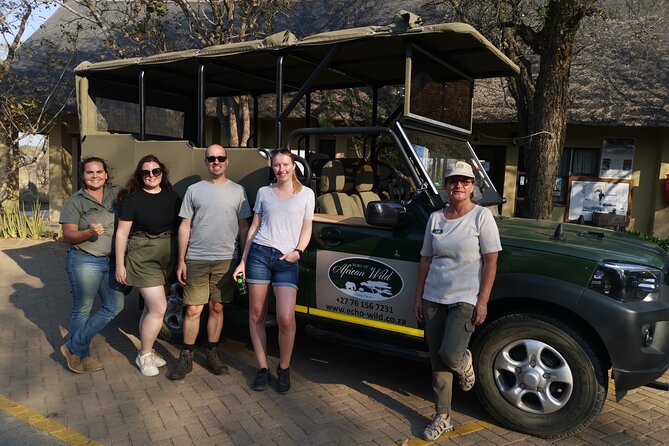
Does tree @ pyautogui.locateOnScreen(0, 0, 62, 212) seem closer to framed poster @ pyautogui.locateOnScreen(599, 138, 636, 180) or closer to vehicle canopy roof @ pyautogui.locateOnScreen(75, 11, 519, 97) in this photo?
vehicle canopy roof @ pyautogui.locateOnScreen(75, 11, 519, 97)

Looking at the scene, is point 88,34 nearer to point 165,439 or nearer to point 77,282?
point 77,282

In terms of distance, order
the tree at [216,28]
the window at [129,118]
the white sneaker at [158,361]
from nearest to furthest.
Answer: the white sneaker at [158,361] → the window at [129,118] → the tree at [216,28]

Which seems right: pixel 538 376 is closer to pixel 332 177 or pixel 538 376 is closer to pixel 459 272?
pixel 459 272

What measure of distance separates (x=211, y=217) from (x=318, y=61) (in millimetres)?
1831

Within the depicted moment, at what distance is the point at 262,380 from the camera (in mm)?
4199

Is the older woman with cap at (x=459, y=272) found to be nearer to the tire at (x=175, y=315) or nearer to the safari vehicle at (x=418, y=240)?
the safari vehicle at (x=418, y=240)

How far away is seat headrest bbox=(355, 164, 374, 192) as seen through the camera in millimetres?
5492

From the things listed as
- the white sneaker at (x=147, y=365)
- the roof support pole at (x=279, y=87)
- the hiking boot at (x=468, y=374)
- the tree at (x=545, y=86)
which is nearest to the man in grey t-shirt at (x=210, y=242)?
the white sneaker at (x=147, y=365)

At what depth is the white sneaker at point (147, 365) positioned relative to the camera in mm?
4480

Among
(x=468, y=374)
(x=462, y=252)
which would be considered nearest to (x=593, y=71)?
(x=462, y=252)

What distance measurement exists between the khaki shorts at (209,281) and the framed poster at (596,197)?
376 inches

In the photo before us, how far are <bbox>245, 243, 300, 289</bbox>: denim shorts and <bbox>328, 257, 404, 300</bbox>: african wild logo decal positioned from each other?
1.11 feet

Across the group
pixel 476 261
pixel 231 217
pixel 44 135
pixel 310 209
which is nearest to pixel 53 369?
pixel 231 217

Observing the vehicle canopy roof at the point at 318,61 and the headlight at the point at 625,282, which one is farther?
the vehicle canopy roof at the point at 318,61
